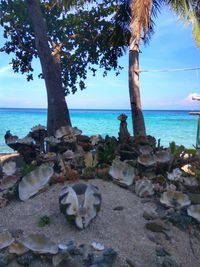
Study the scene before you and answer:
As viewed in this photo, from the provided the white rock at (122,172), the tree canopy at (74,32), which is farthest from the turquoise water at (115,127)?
the white rock at (122,172)

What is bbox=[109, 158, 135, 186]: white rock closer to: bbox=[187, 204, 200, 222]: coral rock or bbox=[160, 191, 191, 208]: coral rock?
bbox=[160, 191, 191, 208]: coral rock

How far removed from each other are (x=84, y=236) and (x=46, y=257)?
0.47 metres

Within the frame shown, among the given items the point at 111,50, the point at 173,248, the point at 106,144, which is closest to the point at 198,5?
the point at 111,50

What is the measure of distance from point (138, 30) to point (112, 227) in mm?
7503

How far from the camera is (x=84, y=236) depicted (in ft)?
Result: 11.7

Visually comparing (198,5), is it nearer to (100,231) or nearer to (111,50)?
(111,50)

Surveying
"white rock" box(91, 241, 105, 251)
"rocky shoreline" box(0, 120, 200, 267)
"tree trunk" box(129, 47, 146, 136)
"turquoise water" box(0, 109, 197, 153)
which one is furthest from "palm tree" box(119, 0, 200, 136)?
"turquoise water" box(0, 109, 197, 153)

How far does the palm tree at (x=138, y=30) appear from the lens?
9578 millimetres

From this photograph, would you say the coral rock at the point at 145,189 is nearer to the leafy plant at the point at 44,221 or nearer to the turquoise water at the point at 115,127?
the leafy plant at the point at 44,221

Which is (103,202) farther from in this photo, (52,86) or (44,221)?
(52,86)

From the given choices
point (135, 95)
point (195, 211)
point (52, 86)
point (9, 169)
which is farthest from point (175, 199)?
point (135, 95)

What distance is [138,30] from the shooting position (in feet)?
33.6

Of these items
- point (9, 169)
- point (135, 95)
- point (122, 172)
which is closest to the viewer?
point (122, 172)

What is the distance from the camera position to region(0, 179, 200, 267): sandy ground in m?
3.51
